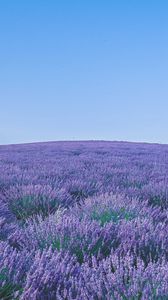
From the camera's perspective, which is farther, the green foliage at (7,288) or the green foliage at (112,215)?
the green foliage at (112,215)

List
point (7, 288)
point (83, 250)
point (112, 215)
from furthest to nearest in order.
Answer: point (112, 215)
point (83, 250)
point (7, 288)

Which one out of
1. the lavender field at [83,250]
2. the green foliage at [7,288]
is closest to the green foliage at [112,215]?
the lavender field at [83,250]

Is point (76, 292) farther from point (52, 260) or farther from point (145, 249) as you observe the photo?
point (145, 249)

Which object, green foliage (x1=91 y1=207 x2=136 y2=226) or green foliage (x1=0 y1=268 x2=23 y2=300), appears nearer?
green foliage (x1=0 y1=268 x2=23 y2=300)

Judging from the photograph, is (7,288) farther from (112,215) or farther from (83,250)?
(112,215)

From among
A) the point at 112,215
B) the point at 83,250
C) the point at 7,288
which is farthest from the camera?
the point at 112,215

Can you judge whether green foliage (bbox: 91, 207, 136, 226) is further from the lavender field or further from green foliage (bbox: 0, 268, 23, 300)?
green foliage (bbox: 0, 268, 23, 300)

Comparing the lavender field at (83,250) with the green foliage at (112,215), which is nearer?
the lavender field at (83,250)

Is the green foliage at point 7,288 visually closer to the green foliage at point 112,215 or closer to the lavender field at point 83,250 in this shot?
the lavender field at point 83,250

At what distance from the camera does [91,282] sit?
77.2 inches

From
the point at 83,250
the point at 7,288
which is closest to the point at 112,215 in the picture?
the point at 83,250

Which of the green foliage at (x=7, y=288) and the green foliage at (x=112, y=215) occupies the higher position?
the green foliage at (x=112, y=215)

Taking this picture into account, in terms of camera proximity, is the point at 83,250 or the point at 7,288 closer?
the point at 7,288

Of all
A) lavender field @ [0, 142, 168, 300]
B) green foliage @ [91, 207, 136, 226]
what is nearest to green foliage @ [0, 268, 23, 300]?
lavender field @ [0, 142, 168, 300]
